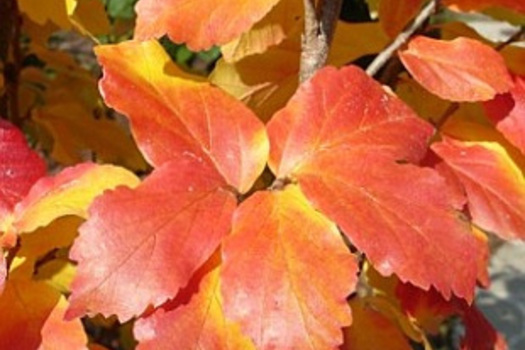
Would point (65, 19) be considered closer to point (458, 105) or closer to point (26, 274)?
point (26, 274)

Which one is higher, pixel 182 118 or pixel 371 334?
pixel 182 118

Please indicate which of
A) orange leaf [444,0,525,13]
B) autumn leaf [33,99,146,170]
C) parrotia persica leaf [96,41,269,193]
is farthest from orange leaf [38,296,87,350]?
autumn leaf [33,99,146,170]

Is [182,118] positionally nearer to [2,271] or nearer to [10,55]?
[2,271]

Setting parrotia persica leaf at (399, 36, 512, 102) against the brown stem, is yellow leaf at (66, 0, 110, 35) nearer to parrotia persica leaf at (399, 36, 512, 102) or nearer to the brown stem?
the brown stem

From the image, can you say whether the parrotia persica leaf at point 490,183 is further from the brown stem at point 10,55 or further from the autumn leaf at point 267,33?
the brown stem at point 10,55

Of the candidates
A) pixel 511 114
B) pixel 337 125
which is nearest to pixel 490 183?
pixel 511 114

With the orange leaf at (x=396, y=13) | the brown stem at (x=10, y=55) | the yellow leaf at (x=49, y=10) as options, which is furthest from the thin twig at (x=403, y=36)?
the brown stem at (x=10, y=55)
